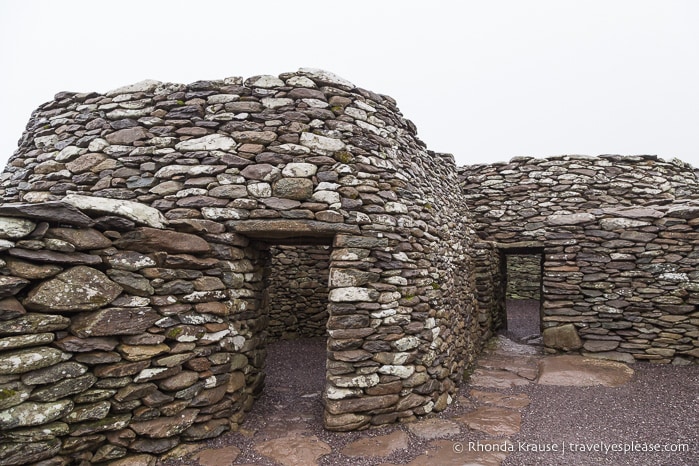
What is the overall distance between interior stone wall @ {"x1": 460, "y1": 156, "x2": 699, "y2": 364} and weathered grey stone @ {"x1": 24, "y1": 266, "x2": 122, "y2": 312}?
23.8ft

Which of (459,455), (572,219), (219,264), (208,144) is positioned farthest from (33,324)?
(572,219)

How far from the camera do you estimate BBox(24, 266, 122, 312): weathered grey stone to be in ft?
9.02

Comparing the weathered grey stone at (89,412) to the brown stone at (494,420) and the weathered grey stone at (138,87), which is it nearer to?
the weathered grey stone at (138,87)

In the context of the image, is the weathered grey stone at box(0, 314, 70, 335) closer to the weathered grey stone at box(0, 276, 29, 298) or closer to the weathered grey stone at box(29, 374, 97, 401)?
the weathered grey stone at box(0, 276, 29, 298)

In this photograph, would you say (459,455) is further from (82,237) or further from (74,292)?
(82,237)

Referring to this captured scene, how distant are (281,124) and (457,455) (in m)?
4.14

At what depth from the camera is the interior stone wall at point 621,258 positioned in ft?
20.3

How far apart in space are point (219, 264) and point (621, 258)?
7.07m

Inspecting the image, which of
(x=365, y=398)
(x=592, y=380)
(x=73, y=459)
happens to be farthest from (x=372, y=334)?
(x=592, y=380)

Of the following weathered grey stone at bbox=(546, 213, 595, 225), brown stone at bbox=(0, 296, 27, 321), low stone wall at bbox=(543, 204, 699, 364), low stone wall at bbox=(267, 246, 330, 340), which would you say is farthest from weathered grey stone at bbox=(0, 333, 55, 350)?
weathered grey stone at bbox=(546, 213, 595, 225)

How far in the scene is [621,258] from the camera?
21.5ft

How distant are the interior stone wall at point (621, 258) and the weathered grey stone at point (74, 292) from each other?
7.27 metres

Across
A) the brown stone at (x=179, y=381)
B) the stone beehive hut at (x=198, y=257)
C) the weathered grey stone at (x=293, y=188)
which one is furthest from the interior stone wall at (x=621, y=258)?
the brown stone at (x=179, y=381)

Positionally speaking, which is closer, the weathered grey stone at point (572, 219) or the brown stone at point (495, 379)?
the brown stone at point (495, 379)
